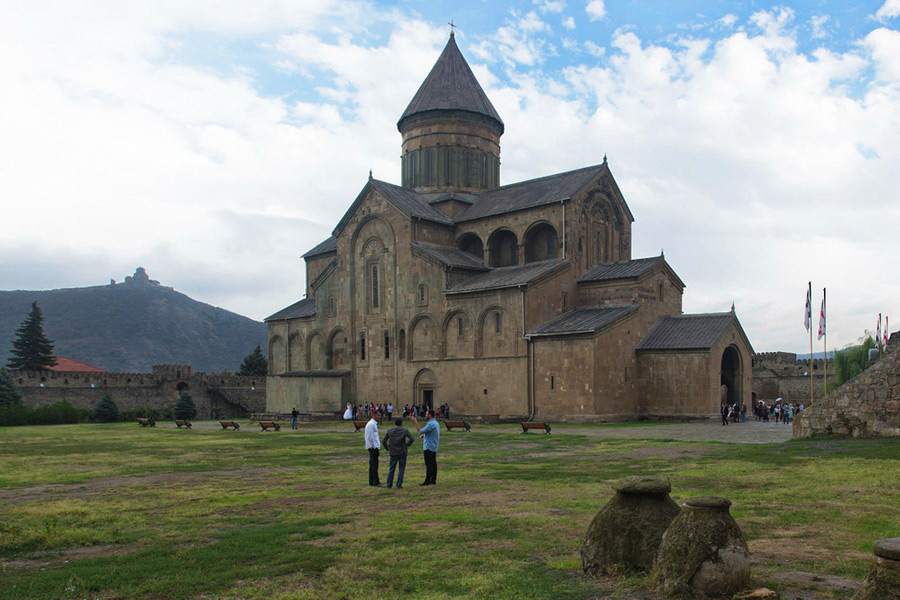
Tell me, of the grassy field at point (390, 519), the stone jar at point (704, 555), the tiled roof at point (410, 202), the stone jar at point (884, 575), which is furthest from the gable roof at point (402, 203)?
the stone jar at point (884, 575)

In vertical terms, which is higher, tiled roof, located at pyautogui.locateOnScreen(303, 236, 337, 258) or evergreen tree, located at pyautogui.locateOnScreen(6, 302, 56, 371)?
tiled roof, located at pyautogui.locateOnScreen(303, 236, 337, 258)

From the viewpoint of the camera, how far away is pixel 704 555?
20.4 ft

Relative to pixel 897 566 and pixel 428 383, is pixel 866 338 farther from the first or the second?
pixel 897 566

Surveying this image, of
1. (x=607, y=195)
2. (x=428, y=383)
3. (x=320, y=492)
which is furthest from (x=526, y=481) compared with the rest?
(x=607, y=195)

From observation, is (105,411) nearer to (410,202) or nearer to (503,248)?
(410,202)

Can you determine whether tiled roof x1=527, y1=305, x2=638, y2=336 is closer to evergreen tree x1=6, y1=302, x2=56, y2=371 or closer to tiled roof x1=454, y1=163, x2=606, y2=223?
tiled roof x1=454, y1=163, x2=606, y2=223

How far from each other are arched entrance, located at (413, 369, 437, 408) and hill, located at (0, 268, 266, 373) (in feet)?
320

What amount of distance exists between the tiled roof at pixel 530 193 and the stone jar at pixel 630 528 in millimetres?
33122

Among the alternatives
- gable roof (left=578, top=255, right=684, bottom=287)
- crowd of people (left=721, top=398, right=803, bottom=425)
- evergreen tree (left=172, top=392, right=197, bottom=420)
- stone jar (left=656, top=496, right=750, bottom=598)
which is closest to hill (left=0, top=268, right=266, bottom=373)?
evergreen tree (left=172, top=392, right=197, bottom=420)

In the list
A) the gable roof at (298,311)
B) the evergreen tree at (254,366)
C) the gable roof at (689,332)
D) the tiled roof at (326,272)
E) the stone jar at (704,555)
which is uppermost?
the tiled roof at (326,272)

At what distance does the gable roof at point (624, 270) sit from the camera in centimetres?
3756

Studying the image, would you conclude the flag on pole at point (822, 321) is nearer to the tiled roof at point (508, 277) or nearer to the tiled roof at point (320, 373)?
the tiled roof at point (508, 277)

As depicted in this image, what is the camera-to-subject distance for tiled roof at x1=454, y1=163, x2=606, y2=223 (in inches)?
1597

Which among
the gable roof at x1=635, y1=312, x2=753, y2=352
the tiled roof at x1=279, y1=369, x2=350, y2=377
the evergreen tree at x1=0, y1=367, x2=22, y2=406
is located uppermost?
the gable roof at x1=635, y1=312, x2=753, y2=352
